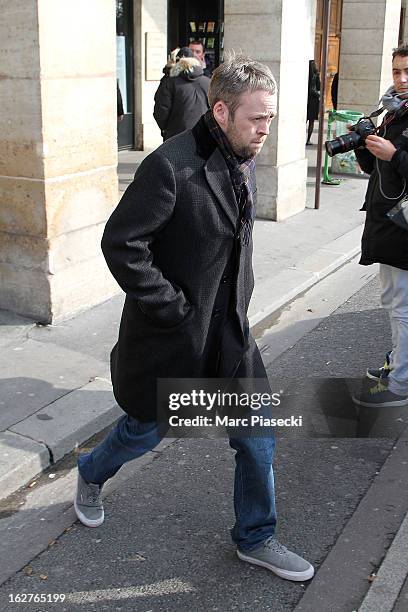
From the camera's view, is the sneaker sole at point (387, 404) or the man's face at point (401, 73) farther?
the sneaker sole at point (387, 404)

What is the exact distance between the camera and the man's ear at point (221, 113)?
2.82 m

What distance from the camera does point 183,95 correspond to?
785 centimetres

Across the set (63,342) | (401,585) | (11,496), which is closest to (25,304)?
(63,342)

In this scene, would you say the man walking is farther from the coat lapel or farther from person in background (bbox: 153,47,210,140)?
person in background (bbox: 153,47,210,140)

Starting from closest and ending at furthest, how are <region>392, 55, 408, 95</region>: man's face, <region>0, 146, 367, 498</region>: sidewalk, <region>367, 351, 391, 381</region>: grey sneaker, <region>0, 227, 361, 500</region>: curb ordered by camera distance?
<region>0, 227, 361, 500</region>: curb
<region>0, 146, 367, 498</region>: sidewalk
<region>392, 55, 408, 95</region>: man's face
<region>367, 351, 391, 381</region>: grey sneaker

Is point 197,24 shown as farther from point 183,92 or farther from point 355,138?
point 355,138

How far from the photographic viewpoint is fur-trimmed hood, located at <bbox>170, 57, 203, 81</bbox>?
7.76 m

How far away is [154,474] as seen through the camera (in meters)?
3.94

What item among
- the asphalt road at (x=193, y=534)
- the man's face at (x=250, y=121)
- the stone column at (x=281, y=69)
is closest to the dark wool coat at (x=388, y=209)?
the asphalt road at (x=193, y=534)

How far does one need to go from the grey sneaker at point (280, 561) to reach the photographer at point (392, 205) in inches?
65.8

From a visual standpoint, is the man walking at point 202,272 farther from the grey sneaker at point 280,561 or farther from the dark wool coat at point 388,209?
the dark wool coat at point 388,209

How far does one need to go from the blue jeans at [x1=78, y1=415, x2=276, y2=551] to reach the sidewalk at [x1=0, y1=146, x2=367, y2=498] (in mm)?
717

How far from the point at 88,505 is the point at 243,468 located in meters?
0.78

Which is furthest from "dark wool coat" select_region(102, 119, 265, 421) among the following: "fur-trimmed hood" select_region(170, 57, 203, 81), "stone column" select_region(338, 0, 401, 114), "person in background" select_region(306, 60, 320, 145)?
"stone column" select_region(338, 0, 401, 114)
